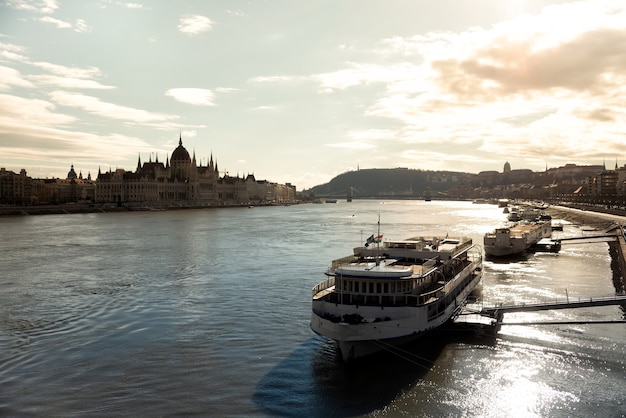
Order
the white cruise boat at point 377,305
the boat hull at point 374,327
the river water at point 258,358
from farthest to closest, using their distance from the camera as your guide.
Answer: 1. the white cruise boat at point 377,305
2. the boat hull at point 374,327
3. the river water at point 258,358

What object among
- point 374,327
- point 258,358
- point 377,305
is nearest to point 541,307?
point 377,305

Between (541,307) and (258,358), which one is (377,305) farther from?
(541,307)

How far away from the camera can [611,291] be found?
4247 centimetres

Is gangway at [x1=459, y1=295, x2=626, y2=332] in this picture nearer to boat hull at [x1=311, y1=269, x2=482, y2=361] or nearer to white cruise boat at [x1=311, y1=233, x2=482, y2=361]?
white cruise boat at [x1=311, y1=233, x2=482, y2=361]

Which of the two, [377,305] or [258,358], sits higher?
[377,305]

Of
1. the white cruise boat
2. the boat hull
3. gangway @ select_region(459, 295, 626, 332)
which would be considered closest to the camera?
the boat hull

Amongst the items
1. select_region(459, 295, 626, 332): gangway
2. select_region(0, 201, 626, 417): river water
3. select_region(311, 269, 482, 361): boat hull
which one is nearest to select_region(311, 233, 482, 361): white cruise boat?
select_region(311, 269, 482, 361): boat hull

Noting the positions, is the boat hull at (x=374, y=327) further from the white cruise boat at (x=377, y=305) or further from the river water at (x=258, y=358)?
the river water at (x=258, y=358)

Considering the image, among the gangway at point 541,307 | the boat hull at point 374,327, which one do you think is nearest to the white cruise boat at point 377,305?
the boat hull at point 374,327

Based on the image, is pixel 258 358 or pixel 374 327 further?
pixel 258 358

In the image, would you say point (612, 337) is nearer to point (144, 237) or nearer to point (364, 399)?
point (364, 399)

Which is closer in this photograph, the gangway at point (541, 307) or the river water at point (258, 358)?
the river water at point (258, 358)

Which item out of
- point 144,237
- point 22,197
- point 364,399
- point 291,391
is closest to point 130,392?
point 291,391

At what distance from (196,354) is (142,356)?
106 inches
